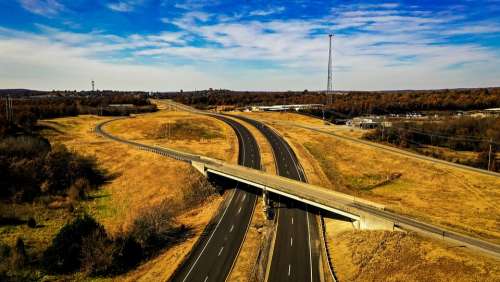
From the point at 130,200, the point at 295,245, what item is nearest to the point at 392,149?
the point at 295,245

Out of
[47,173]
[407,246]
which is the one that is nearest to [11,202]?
[47,173]

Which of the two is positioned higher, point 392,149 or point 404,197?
point 392,149

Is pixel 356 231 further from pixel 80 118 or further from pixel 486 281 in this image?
pixel 80 118

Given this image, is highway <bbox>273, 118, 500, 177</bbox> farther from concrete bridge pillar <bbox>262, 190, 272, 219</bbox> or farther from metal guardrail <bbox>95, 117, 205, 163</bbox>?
metal guardrail <bbox>95, 117, 205, 163</bbox>

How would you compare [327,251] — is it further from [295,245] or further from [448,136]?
[448,136]

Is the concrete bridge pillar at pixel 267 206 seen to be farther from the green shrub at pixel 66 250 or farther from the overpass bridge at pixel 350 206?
the green shrub at pixel 66 250

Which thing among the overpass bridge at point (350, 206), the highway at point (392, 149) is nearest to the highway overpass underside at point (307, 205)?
the overpass bridge at point (350, 206)
